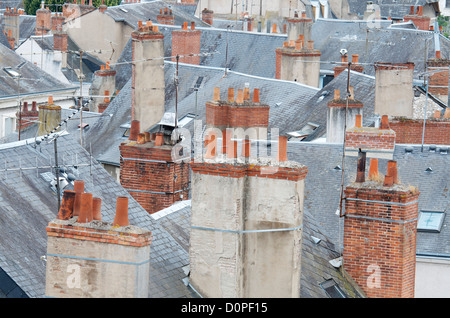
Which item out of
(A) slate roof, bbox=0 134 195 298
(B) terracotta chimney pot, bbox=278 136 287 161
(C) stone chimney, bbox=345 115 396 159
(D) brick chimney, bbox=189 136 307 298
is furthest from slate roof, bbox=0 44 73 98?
(D) brick chimney, bbox=189 136 307 298

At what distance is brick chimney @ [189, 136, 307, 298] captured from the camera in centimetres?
1544

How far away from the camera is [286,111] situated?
37812mm

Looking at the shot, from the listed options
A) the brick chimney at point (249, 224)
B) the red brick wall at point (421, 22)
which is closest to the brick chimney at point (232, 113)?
the brick chimney at point (249, 224)

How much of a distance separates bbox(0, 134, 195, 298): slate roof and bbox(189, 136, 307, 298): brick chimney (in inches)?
28.9

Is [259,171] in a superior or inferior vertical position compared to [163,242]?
superior

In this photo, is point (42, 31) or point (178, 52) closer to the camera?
point (178, 52)

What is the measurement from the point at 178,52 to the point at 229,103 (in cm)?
2477

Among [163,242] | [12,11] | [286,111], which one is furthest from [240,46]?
[163,242]

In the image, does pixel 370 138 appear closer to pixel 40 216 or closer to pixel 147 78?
pixel 40 216

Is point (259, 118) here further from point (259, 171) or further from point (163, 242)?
point (259, 171)

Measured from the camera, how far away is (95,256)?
14016 millimetres

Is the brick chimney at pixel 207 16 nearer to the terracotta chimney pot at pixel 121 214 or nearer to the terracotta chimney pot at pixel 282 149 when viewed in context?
the terracotta chimney pot at pixel 282 149

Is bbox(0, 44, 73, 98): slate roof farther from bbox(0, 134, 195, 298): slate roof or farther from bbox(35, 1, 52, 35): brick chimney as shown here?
bbox(0, 134, 195, 298): slate roof

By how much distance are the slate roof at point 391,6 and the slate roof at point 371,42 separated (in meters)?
17.7
